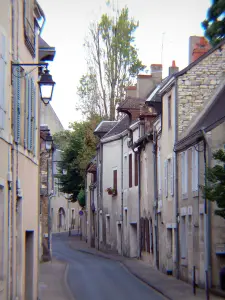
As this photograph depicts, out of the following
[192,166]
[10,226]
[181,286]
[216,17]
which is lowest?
[181,286]

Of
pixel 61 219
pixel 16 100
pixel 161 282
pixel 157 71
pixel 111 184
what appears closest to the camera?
pixel 16 100

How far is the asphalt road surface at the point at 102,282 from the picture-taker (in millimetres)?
22578

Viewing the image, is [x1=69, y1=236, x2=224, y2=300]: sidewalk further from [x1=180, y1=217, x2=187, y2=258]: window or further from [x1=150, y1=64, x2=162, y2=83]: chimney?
[x1=150, y1=64, x2=162, y2=83]: chimney

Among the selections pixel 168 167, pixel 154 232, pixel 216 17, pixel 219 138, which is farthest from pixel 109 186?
pixel 219 138

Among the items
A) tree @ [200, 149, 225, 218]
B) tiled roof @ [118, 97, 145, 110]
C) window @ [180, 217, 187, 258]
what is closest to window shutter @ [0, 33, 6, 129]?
tree @ [200, 149, 225, 218]

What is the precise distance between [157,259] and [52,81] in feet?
63.0

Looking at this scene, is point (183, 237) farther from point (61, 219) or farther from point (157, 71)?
point (61, 219)

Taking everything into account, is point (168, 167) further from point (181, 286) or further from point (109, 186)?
point (109, 186)

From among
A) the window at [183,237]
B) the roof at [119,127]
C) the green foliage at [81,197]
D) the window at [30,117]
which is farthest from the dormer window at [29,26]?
the green foliage at [81,197]

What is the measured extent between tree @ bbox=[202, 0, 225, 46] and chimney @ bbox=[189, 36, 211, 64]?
6.89ft

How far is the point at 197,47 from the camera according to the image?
31.8 m

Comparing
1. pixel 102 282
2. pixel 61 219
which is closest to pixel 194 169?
pixel 102 282

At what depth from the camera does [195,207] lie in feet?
82.2

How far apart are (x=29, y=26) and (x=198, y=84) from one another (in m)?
13.8
